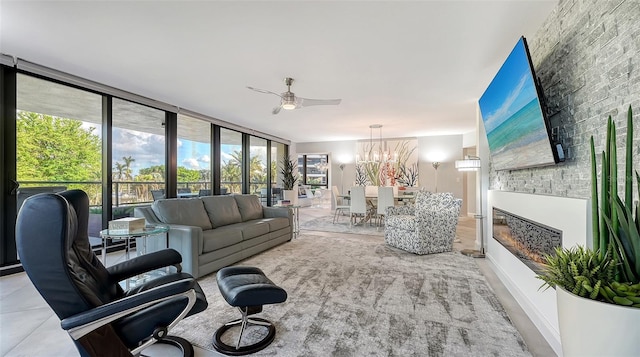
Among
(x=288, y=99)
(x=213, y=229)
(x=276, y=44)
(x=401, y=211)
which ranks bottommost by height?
(x=213, y=229)

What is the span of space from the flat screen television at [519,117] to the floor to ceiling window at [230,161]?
5.72 m

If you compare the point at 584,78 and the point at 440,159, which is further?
the point at 440,159

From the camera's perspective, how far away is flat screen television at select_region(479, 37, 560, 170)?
6.43ft

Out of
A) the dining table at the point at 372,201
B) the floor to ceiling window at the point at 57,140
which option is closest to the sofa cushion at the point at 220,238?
the floor to ceiling window at the point at 57,140

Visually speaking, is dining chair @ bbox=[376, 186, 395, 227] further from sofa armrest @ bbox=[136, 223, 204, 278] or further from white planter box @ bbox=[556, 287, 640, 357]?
white planter box @ bbox=[556, 287, 640, 357]

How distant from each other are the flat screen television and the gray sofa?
10.6ft

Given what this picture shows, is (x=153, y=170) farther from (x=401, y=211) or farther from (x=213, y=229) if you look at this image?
(x=401, y=211)

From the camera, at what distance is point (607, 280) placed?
3.92ft

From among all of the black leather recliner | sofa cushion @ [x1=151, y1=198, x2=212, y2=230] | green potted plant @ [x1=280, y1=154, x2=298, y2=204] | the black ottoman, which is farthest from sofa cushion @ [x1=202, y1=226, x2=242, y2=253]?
green potted plant @ [x1=280, y1=154, x2=298, y2=204]

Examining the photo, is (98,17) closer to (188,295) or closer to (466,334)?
(188,295)

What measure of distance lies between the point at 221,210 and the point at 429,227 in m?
3.13

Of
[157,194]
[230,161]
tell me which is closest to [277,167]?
[230,161]

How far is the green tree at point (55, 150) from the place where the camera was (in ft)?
11.3

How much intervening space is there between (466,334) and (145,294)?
6.82 feet
